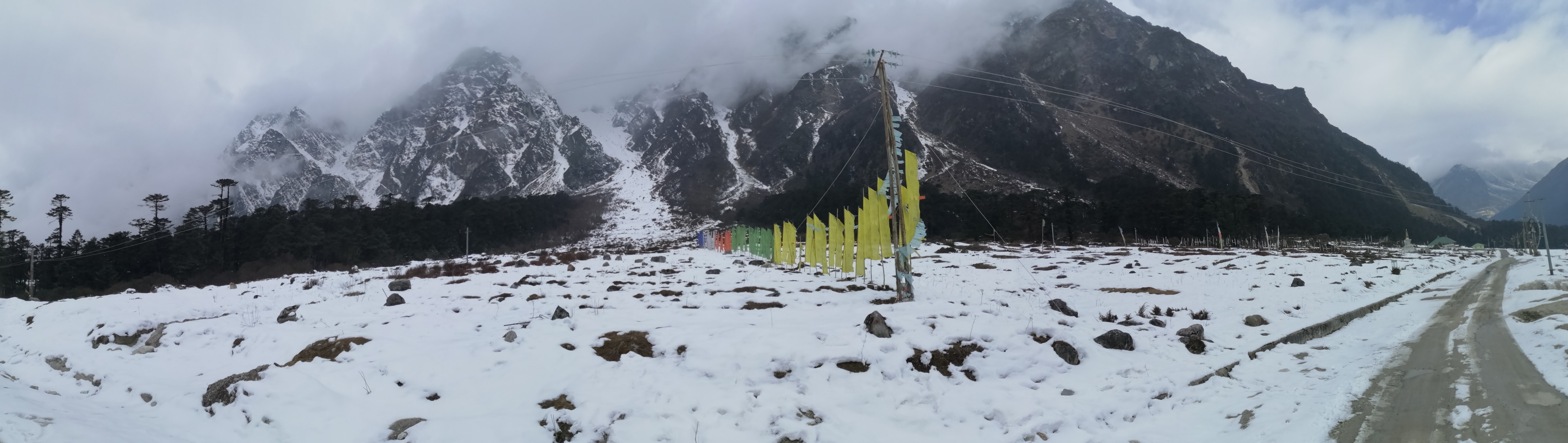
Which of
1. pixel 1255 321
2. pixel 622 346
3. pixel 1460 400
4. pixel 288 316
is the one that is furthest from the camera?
pixel 1255 321

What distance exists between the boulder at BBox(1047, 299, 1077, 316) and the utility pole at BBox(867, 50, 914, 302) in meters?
2.77

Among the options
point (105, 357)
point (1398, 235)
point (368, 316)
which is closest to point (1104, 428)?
point (368, 316)

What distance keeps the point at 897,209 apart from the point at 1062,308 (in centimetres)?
382

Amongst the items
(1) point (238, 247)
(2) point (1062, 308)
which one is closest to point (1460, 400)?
(2) point (1062, 308)

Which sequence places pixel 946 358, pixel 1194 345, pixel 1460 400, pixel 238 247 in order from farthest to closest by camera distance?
pixel 238 247 < pixel 1194 345 < pixel 946 358 < pixel 1460 400

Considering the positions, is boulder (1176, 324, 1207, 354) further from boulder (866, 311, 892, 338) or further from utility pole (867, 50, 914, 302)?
boulder (866, 311, 892, 338)

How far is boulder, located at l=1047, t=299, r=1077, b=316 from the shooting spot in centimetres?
1136

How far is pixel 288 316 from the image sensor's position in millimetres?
10688

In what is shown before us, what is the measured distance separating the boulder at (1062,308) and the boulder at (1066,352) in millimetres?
2727

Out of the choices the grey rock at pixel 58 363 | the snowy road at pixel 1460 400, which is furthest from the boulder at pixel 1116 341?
the grey rock at pixel 58 363

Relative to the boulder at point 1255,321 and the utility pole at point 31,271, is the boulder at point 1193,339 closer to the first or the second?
the boulder at point 1255,321

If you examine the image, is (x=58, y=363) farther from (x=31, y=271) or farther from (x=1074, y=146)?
(x=1074, y=146)

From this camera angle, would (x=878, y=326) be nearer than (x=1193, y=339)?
Yes

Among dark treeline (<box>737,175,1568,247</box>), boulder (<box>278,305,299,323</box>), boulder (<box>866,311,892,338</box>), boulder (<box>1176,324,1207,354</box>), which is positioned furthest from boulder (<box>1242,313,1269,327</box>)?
dark treeline (<box>737,175,1568,247</box>)
